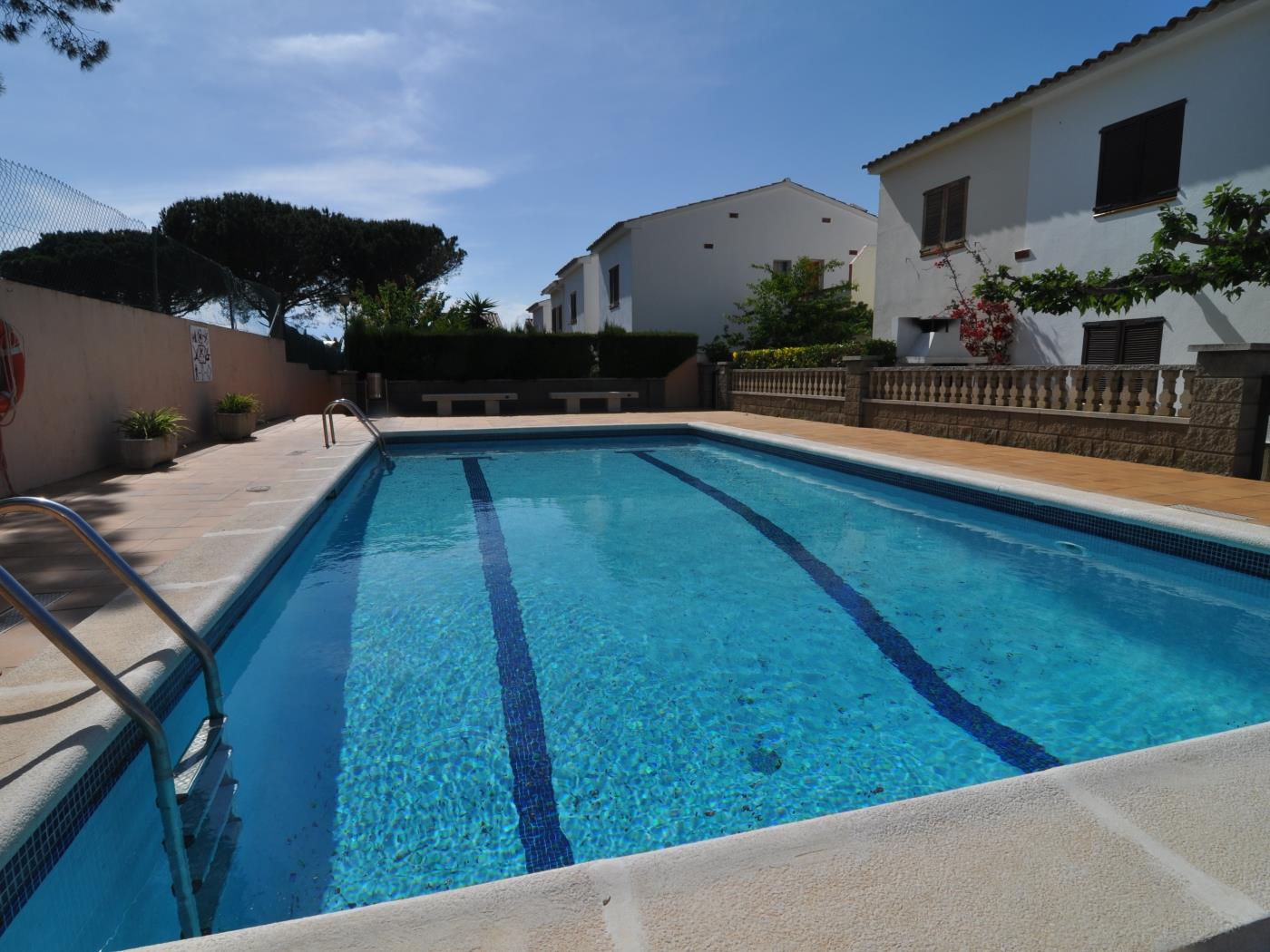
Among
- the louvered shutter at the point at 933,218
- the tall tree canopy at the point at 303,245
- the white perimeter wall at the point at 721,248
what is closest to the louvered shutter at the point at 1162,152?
the louvered shutter at the point at 933,218

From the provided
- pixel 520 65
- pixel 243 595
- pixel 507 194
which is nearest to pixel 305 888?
pixel 243 595

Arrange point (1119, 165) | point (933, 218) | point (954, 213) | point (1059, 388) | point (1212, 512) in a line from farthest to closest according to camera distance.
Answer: point (933, 218) → point (954, 213) → point (1119, 165) → point (1059, 388) → point (1212, 512)

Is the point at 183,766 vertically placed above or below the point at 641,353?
below

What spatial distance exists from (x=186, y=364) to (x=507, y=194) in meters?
13.9

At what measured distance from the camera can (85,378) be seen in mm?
7840

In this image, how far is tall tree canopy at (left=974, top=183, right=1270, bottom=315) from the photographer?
7.75 metres

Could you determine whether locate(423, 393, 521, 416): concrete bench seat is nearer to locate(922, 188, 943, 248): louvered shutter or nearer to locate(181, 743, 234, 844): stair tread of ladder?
locate(922, 188, 943, 248): louvered shutter

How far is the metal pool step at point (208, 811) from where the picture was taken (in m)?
2.25

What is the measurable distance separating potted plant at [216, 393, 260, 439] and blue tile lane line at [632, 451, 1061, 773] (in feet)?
29.6

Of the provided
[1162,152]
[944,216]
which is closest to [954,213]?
[944,216]

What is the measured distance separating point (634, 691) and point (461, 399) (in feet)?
51.0

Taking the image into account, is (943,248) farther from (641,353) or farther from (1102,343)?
(641,353)

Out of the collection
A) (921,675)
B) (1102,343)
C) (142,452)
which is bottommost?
(921,675)

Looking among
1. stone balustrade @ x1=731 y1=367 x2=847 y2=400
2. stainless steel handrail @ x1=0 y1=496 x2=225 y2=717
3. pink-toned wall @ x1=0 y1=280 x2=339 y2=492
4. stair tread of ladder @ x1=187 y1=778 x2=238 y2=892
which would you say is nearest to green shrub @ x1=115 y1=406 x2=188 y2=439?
pink-toned wall @ x1=0 y1=280 x2=339 y2=492
